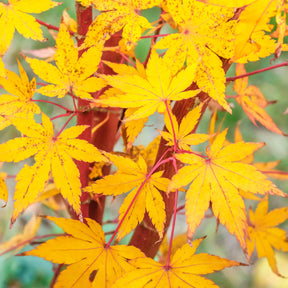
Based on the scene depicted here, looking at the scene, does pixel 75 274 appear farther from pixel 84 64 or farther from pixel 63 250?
pixel 84 64

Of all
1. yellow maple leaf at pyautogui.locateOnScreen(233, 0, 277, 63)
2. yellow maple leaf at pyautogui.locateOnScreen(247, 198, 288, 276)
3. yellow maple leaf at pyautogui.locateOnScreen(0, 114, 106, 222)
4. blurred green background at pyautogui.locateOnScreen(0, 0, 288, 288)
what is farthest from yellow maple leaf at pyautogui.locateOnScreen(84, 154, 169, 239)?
blurred green background at pyautogui.locateOnScreen(0, 0, 288, 288)

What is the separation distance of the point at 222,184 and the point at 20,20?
0.25m

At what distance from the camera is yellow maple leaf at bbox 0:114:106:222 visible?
316 mm

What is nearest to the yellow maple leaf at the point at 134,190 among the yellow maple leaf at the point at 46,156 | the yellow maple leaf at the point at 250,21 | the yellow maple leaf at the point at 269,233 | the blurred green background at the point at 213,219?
the yellow maple leaf at the point at 46,156

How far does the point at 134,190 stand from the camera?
Answer: 336mm

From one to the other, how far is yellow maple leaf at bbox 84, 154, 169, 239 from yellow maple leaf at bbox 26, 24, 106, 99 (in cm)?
8

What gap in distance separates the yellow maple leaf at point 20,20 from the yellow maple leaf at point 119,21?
0.06m

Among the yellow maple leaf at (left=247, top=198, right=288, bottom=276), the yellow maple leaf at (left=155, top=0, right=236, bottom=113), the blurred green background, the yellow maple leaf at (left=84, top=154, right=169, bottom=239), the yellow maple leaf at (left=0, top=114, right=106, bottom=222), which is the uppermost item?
the yellow maple leaf at (left=155, top=0, right=236, bottom=113)

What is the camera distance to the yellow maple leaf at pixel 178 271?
311 millimetres

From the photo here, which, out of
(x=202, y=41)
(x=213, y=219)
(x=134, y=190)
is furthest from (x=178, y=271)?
(x=213, y=219)

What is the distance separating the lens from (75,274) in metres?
0.32

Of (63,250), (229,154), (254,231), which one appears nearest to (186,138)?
(229,154)

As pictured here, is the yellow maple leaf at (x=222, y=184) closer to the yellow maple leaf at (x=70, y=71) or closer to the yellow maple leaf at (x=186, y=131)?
the yellow maple leaf at (x=186, y=131)

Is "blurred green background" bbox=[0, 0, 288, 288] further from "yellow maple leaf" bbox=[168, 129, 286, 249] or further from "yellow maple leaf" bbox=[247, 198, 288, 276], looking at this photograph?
"yellow maple leaf" bbox=[168, 129, 286, 249]
